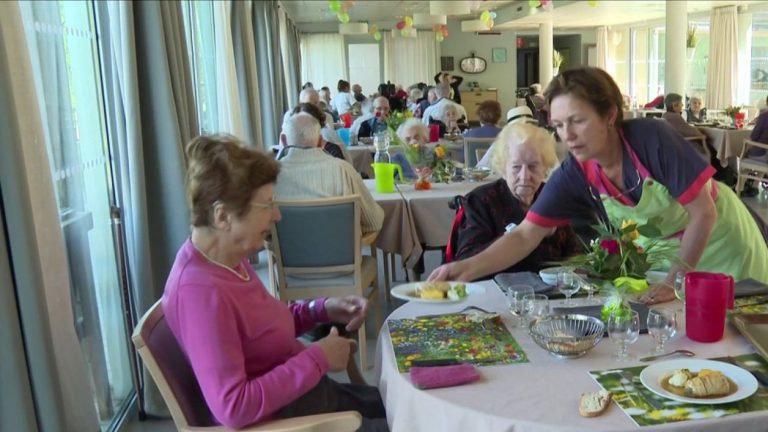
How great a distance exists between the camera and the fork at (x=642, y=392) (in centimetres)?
132

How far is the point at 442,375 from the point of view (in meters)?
1.48

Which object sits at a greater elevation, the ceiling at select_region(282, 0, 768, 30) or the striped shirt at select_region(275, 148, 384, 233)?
the ceiling at select_region(282, 0, 768, 30)

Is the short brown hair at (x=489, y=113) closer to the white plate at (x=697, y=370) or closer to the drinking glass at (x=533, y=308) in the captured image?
the drinking glass at (x=533, y=308)

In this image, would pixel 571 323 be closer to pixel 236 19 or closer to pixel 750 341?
pixel 750 341

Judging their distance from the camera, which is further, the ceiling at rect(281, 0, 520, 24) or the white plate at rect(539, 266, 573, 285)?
the ceiling at rect(281, 0, 520, 24)

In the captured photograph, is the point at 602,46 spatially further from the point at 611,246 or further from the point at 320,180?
the point at 611,246

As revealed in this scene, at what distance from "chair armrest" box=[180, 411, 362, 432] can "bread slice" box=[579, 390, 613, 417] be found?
51 cm

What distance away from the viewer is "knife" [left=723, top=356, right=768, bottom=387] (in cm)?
140

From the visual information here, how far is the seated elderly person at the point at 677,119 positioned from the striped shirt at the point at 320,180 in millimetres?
5126

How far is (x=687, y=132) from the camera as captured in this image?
7.72 m

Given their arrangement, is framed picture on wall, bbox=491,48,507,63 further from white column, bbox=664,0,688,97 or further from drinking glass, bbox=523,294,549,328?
drinking glass, bbox=523,294,549,328

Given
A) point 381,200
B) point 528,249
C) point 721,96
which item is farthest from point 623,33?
point 528,249

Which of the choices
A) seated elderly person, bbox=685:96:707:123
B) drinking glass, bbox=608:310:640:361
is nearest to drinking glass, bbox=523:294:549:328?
drinking glass, bbox=608:310:640:361

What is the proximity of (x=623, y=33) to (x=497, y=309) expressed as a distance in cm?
1926
